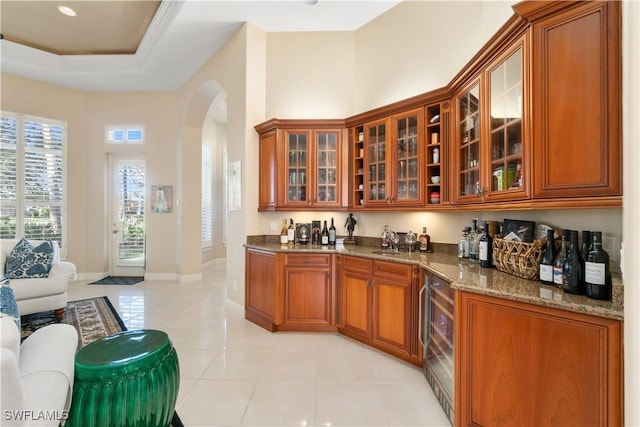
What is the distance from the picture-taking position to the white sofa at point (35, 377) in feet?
3.00

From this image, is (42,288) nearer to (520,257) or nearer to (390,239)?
(390,239)

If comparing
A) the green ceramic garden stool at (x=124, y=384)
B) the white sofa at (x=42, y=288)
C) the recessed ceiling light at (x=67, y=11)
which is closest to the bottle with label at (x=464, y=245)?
the green ceramic garden stool at (x=124, y=384)

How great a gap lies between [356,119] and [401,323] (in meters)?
2.28

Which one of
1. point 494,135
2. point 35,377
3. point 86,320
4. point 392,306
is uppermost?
point 494,135

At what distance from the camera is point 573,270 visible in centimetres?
149

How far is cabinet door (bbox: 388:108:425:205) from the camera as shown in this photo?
2865 millimetres

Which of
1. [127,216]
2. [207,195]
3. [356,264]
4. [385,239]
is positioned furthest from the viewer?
[207,195]

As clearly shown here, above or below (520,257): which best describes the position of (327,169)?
above

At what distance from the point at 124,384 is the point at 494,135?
2.64 m

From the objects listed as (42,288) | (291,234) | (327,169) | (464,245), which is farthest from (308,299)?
(42,288)

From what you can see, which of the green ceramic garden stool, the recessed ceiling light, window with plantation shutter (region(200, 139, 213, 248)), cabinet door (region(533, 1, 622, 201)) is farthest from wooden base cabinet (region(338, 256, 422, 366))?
the recessed ceiling light

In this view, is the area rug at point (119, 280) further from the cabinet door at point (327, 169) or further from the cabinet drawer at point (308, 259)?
the cabinet door at point (327, 169)

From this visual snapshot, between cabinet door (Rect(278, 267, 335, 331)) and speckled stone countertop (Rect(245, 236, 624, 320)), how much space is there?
643mm

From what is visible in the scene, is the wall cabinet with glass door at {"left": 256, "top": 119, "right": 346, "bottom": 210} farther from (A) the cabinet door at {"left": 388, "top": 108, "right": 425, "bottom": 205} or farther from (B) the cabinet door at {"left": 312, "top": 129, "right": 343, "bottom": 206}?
(A) the cabinet door at {"left": 388, "top": 108, "right": 425, "bottom": 205}
